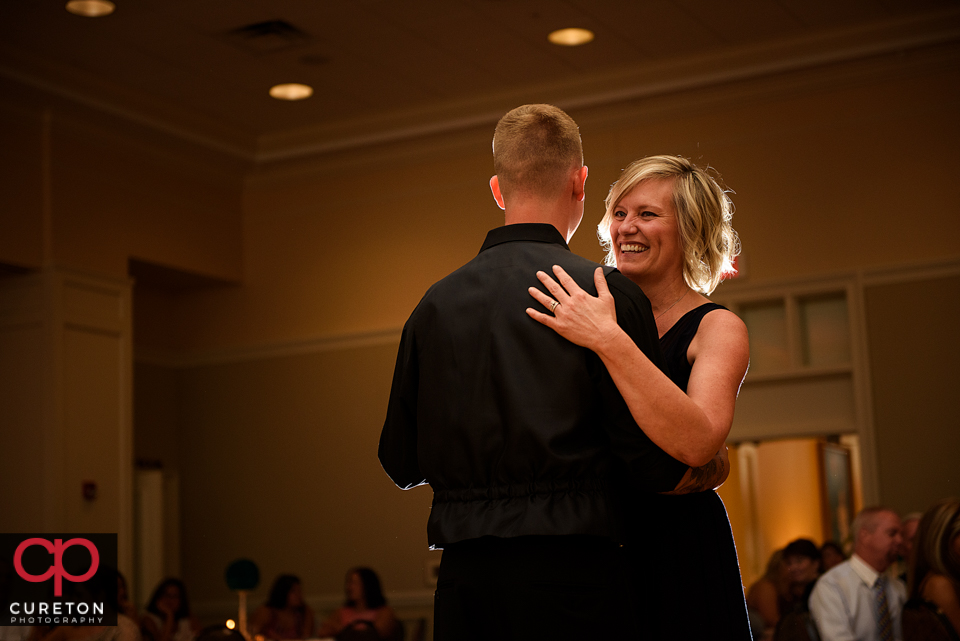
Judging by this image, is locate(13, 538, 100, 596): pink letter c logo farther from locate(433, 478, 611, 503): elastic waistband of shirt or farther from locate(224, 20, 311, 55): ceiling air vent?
locate(433, 478, 611, 503): elastic waistband of shirt

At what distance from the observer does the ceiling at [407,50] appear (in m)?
5.68

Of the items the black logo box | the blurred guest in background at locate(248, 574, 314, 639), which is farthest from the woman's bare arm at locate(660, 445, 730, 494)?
the blurred guest in background at locate(248, 574, 314, 639)

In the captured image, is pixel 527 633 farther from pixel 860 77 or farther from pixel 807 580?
pixel 860 77

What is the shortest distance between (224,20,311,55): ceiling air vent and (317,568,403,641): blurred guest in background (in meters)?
3.08

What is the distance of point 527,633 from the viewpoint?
5.11 feet

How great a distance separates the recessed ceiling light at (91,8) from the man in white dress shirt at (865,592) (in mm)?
4447

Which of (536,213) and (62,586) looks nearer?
(536,213)

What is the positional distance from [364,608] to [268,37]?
3.34 metres

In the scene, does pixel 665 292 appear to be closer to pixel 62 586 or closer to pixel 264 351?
pixel 62 586

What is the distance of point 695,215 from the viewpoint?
A: 200cm

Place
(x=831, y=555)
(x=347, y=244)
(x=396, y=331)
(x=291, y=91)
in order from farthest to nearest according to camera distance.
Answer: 1. (x=347, y=244)
2. (x=396, y=331)
3. (x=291, y=91)
4. (x=831, y=555)

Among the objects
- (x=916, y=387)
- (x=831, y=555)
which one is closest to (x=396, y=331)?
(x=831, y=555)

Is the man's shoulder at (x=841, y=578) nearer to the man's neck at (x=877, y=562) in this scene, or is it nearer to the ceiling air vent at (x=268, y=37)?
the man's neck at (x=877, y=562)

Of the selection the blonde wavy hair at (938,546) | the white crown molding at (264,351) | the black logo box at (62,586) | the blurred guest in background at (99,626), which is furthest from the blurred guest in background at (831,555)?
the black logo box at (62,586)
